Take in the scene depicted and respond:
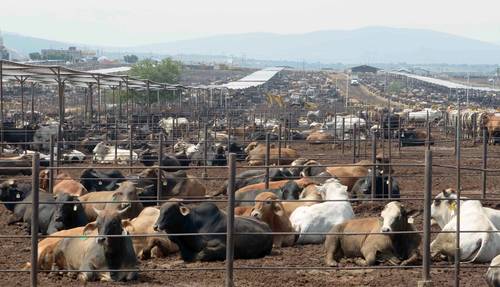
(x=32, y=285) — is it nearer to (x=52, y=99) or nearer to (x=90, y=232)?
(x=90, y=232)

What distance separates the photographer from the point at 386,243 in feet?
33.8

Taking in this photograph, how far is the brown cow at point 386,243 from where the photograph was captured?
1019cm

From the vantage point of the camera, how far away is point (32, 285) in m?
8.60

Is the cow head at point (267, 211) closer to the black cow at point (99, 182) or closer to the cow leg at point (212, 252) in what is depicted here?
the cow leg at point (212, 252)

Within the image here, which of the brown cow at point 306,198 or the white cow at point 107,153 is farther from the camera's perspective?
the white cow at point 107,153

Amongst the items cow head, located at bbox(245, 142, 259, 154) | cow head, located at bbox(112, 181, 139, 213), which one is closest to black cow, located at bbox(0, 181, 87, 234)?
cow head, located at bbox(112, 181, 139, 213)

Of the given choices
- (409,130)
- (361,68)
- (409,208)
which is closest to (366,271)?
(409,208)

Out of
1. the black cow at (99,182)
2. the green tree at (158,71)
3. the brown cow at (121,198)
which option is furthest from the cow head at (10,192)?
the green tree at (158,71)

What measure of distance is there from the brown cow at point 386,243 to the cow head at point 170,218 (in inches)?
70.1

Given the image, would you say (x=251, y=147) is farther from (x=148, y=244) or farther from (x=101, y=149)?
(x=148, y=244)

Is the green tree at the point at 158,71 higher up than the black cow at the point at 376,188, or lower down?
higher up

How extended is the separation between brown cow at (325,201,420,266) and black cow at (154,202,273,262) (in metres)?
0.88

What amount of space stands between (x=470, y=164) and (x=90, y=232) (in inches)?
603

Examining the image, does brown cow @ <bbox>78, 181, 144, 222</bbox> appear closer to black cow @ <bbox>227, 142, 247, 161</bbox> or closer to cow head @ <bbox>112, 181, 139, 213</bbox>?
cow head @ <bbox>112, 181, 139, 213</bbox>
